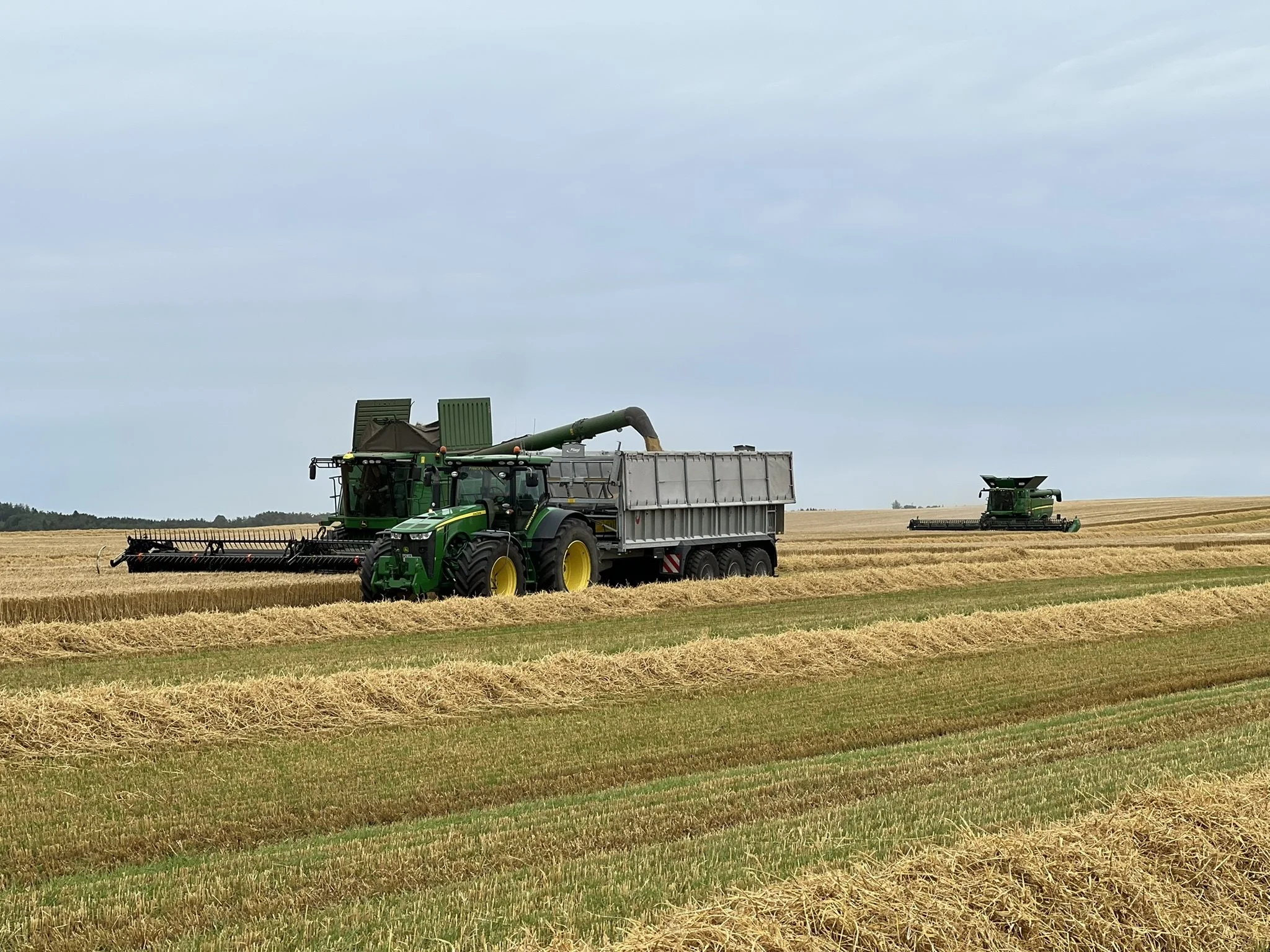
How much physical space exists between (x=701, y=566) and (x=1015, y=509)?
1123 inches

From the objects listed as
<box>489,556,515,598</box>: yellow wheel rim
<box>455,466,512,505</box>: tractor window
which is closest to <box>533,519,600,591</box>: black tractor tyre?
<box>489,556,515,598</box>: yellow wheel rim

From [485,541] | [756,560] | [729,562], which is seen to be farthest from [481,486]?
[756,560]

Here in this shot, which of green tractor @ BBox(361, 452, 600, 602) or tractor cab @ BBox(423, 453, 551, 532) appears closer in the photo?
green tractor @ BBox(361, 452, 600, 602)

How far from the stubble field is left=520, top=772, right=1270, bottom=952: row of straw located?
14 mm

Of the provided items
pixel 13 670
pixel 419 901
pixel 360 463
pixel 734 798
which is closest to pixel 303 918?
pixel 419 901

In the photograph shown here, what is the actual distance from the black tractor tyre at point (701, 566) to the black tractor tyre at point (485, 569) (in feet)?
15.7

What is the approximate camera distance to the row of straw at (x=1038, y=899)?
4.64m

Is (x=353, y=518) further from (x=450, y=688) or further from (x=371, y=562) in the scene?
(x=450, y=688)

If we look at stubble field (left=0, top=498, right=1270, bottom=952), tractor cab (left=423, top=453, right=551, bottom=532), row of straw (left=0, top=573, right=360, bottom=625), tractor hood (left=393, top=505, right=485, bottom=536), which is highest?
tractor cab (left=423, top=453, right=551, bottom=532)

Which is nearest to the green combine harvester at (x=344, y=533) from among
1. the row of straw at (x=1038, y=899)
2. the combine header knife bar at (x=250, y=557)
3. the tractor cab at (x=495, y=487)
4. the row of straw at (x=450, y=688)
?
the combine header knife bar at (x=250, y=557)

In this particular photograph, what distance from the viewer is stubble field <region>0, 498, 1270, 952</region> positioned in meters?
5.21

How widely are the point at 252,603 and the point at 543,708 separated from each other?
9090 millimetres

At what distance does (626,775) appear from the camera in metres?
8.27

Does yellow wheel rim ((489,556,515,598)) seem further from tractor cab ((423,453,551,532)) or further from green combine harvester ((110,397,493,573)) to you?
green combine harvester ((110,397,493,573))
